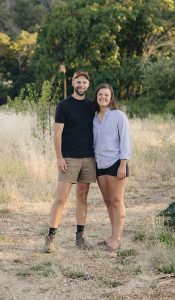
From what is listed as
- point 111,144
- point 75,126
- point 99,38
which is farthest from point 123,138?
point 99,38

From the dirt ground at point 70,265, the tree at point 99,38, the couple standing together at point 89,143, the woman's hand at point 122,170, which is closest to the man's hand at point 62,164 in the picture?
the couple standing together at point 89,143

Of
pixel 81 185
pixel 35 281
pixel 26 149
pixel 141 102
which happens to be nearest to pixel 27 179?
pixel 26 149

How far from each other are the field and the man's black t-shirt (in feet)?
3.40

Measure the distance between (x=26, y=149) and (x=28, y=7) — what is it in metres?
39.4

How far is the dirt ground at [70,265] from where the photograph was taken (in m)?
4.45

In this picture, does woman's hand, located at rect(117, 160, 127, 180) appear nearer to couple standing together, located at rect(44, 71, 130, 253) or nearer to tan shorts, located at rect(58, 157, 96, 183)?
couple standing together, located at rect(44, 71, 130, 253)

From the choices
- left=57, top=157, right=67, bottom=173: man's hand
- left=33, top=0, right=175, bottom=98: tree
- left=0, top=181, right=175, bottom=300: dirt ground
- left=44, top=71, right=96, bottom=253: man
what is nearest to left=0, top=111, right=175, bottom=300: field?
left=0, top=181, right=175, bottom=300: dirt ground

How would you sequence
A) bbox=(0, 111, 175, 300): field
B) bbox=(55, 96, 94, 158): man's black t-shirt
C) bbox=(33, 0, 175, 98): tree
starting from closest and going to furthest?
bbox=(0, 111, 175, 300): field → bbox=(55, 96, 94, 158): man's black t-shirt → bbox=(33, 0, 175, 98): tree

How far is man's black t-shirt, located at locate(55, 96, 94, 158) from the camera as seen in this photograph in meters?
5.45

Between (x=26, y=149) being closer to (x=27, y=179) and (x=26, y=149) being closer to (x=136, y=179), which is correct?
(x=27, y=179)

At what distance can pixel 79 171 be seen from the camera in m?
5.61

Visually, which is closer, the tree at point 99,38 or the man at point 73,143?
the man at point 73,143

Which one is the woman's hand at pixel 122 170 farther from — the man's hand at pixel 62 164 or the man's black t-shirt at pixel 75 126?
the man's hand at pixel 62 164

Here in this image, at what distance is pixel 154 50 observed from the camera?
103ft
